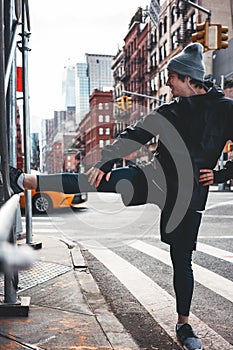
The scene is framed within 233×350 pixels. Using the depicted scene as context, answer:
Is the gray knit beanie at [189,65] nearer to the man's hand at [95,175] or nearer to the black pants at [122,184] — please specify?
the black pants at [122,184]

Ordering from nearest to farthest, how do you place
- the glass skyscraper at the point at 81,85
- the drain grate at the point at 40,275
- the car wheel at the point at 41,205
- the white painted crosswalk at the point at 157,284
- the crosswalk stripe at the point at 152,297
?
1. the crosswalk stripe at the point at 152,297
2. the white painted crosswalk at the point at 157,284
3. the drain grate at the point at 40,275
4. the car wheel at the point at 41,205
5. the glass skyscraper at the point at 81,85

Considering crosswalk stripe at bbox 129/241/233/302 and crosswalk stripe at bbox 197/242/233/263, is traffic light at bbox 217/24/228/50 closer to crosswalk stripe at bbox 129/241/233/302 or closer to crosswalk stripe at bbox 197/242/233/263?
crosswalk stripe at bbox 197/242/233/263

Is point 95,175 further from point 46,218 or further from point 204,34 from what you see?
point 204,34

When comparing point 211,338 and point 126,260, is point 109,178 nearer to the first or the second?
point 211,338

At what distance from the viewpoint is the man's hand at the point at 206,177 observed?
115 inches

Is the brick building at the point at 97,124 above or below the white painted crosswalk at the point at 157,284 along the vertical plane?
above

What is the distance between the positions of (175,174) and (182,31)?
38.9 meters

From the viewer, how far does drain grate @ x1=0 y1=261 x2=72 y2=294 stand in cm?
446

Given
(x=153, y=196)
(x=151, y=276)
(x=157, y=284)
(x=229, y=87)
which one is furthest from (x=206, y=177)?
(x=229, y=87)

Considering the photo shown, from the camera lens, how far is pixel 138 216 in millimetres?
12320

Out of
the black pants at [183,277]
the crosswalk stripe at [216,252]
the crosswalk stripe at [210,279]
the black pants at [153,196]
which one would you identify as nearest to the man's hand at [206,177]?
the black pants at [153,196]

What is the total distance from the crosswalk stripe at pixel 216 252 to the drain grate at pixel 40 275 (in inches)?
91.9

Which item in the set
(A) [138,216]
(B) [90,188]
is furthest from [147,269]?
(A) [138,216]

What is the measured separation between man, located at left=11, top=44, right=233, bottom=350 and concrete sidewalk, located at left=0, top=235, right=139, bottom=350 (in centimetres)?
57
